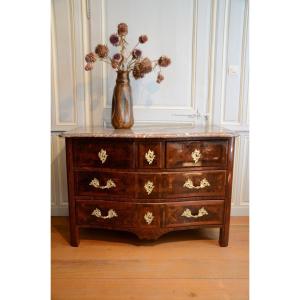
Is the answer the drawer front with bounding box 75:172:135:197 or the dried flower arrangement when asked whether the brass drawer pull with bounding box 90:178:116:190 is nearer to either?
the drawer front with bounding box 75:172:135:197

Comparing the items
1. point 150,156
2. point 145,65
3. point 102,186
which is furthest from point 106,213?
point 145,65

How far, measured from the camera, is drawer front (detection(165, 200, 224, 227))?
1644 millimetres

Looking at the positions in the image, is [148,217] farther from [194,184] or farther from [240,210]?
[240,210]

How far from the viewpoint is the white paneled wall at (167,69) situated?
1.94 meters

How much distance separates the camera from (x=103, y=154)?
5.20ft

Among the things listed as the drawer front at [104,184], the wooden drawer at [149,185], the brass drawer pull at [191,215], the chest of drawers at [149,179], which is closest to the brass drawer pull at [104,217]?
the chest of drawers at [149,179]

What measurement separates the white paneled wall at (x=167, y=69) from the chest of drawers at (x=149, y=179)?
52cm

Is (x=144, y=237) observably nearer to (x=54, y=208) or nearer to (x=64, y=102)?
(x=54, y=208)

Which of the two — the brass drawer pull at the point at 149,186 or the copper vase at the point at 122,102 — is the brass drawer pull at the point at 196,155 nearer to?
the brass drawer pull at the point at 149,186

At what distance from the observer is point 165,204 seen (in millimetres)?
A: 1624

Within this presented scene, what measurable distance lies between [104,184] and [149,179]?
31cm

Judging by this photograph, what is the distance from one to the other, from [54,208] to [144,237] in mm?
1000
